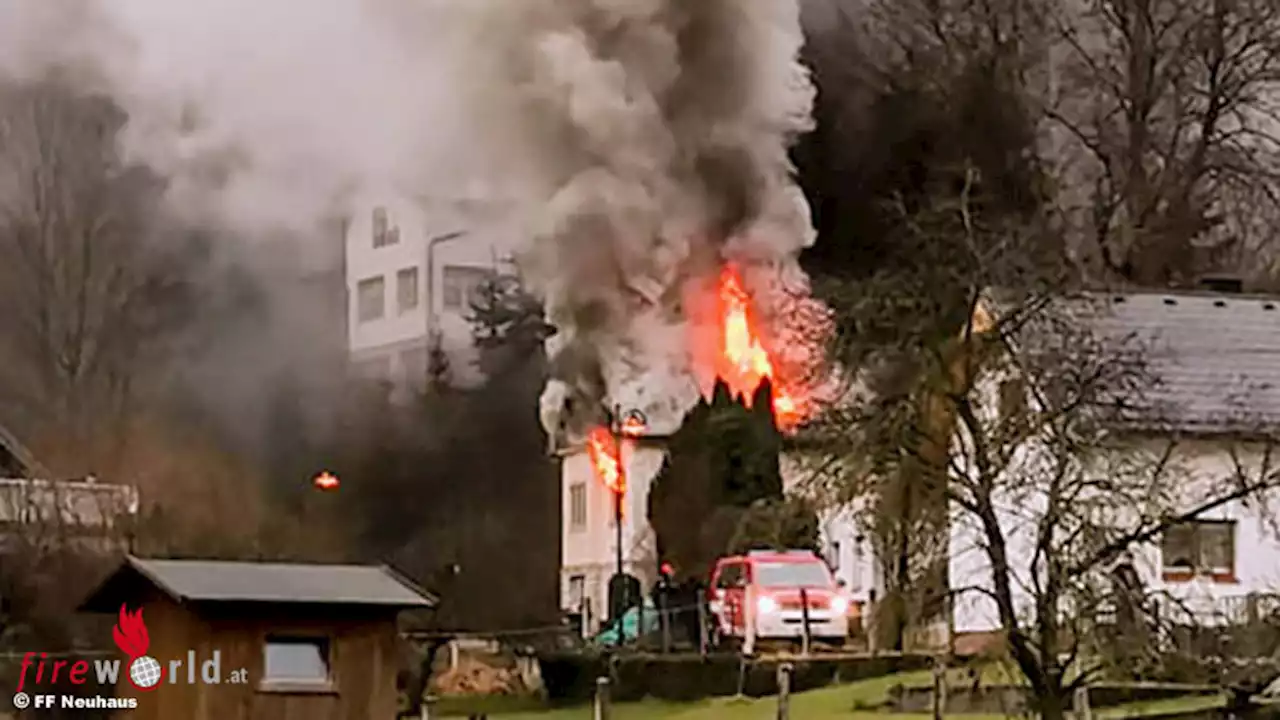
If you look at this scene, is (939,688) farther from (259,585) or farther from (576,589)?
(576,589)

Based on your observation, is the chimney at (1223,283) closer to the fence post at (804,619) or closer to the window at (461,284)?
the fence post at (804,619)

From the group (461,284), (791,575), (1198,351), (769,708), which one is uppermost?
(461,284)

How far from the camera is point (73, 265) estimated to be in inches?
1077

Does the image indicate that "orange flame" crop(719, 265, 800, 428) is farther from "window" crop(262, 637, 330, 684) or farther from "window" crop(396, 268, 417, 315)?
"window" crop(262, 637, 330, 684)

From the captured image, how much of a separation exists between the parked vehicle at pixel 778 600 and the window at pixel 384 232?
9.28 meters

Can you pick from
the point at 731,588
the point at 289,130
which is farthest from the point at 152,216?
the point at 731,588

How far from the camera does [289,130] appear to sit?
30812mm

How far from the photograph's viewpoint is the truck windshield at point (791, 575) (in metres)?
22.4

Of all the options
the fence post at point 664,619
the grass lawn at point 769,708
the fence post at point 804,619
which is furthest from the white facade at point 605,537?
the grass lawn at point 769,708

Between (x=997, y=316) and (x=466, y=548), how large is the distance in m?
13.9

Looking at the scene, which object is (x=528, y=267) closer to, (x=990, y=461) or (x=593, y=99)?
(x=593, y=99)

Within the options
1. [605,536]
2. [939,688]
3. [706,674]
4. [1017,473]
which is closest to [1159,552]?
[939,688]

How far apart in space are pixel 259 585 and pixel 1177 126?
21.8m

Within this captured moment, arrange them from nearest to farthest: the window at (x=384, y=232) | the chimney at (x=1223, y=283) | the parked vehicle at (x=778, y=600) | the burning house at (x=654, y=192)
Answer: the parked vehicle at (x=778, y=600), the chimney at (x=1223, y=283), the window at (x=384, y=232), the burning house at (x=654, y=192)
